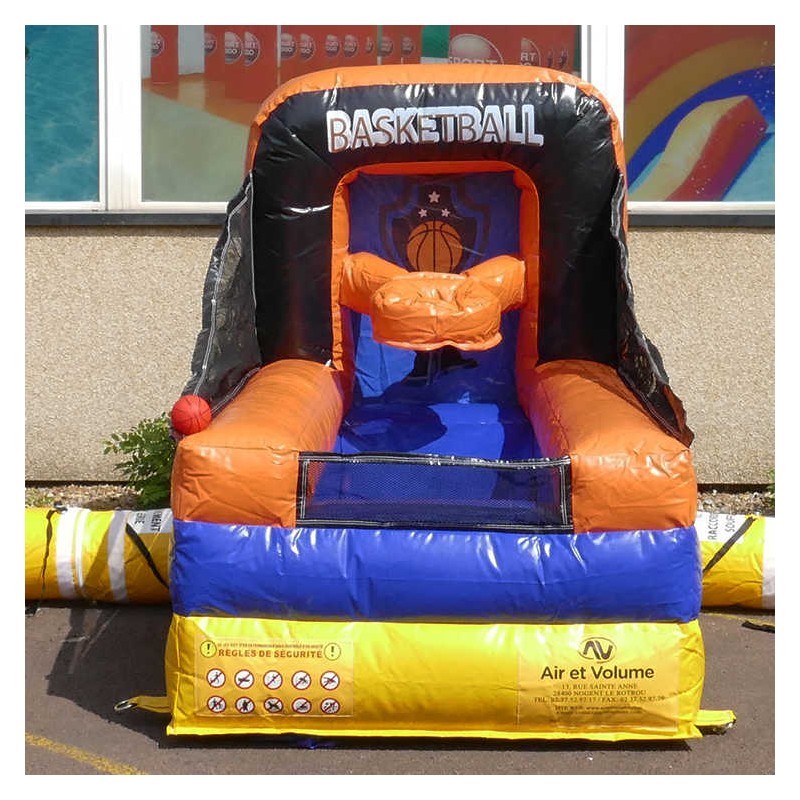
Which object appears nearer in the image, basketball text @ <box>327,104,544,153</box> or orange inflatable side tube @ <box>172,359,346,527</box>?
orange inflatable side tube @ <box>172,359,346,527</box>

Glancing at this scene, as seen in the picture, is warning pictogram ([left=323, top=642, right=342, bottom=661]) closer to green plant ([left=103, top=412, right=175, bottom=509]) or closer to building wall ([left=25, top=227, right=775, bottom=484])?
green plant ([left=103, top=412, right=175, bottom=509])

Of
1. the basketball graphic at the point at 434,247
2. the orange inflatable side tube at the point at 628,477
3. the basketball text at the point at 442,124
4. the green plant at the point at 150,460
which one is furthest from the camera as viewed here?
the green plant at the point at 150,460

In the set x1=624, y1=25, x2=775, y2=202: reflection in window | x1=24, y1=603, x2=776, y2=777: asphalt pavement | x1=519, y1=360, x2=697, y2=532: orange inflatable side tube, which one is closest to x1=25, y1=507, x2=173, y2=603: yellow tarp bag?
x1=24, y1=603, x2=776, y2=777: asphalt pavement

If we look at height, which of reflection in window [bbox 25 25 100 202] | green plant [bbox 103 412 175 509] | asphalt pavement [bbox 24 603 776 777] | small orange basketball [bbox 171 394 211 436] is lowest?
asphalt pavement [bbox 24 603 776 777]

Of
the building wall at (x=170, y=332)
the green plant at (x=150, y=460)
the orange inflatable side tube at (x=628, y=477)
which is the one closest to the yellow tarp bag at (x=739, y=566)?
the orange inflatable side tube at (x=628, y=477)

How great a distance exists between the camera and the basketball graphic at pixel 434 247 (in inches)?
211

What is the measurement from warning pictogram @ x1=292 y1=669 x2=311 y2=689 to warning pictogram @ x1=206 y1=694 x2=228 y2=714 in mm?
225

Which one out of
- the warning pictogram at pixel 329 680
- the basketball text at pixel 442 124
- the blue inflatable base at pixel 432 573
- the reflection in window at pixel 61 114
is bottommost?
the warning pictogram at pixel 329 680

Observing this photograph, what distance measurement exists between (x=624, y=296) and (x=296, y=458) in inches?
60.1

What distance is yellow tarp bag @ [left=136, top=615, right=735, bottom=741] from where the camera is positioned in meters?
3.79

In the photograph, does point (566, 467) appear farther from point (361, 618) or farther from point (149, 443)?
point (149, 443)

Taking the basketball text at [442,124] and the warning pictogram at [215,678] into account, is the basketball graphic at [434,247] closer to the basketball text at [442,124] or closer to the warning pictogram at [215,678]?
the basketball text at [442,124]

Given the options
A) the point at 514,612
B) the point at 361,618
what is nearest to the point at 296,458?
the point at 361,618

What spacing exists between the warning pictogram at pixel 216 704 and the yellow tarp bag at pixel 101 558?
4.04 feet
